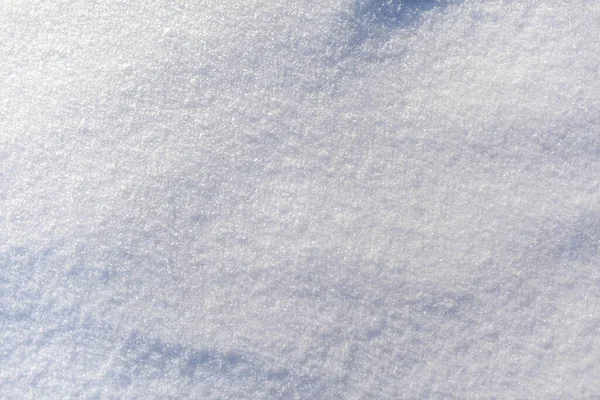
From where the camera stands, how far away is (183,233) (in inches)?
35.2

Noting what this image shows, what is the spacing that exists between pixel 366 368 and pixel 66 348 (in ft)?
1.79

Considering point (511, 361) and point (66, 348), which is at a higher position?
point (66, 348)

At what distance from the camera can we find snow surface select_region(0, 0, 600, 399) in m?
0.88

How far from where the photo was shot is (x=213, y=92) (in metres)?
0.92

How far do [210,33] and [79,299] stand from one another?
0.55 meters

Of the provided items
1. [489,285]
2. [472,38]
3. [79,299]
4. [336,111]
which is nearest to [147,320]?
[79,299]

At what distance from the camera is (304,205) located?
2.96 feet

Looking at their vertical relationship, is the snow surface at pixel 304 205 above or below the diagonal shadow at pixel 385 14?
below

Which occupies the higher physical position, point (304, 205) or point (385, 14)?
point (385, 14)

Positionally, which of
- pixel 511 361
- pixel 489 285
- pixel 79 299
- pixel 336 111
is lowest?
pixel 511 361

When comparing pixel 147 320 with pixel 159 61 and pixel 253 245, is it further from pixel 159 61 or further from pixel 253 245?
pixel 159 61

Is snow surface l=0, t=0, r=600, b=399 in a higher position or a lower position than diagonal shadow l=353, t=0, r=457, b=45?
lower

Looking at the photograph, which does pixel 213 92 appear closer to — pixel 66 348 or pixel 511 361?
pixel 66 348

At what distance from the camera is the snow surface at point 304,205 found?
88 centimetres
